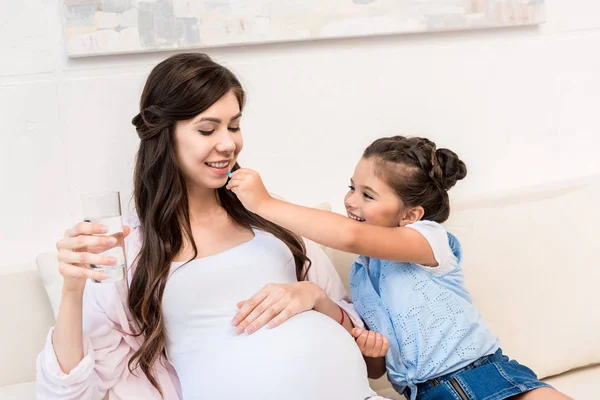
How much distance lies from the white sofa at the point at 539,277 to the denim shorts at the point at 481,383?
32cm

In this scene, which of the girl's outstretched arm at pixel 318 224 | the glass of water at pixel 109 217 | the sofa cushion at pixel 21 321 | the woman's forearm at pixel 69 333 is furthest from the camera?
the sofa cushion at pixel 21 321

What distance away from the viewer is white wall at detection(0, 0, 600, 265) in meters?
2.00

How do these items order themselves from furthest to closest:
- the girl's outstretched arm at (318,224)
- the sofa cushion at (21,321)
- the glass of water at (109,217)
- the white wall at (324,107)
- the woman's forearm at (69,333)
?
the white wall at (324,107) < the sofa cushion at (21,321) < the girl's outstretched arm at (318,224) < the woman's forearm at (69,333) < the glass of water at (109,217)

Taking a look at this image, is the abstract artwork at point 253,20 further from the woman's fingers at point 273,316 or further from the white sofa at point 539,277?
the woman's fingers at point 273,316

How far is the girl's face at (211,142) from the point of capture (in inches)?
65.8

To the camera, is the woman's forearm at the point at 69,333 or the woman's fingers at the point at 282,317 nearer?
the woman's forearm at the point at 69,333

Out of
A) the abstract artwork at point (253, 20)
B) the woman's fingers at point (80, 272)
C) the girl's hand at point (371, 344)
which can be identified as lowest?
the girl's hand at point (371, 344)

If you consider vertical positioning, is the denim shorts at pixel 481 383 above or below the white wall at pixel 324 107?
below

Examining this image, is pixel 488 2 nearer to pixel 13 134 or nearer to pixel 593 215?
pixel 593 215

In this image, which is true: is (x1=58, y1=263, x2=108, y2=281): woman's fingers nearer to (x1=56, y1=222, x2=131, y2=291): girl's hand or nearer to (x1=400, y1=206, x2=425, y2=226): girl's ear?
(x1=56, y1=222, x2=131, y2=291): girl's hand

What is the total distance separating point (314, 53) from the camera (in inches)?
88.4

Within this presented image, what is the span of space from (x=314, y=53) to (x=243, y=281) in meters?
0.84

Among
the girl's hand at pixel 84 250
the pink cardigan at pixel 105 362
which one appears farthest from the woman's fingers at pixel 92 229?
the pink cardigan at pixel 105 362

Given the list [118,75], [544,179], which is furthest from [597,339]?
[118,75]
